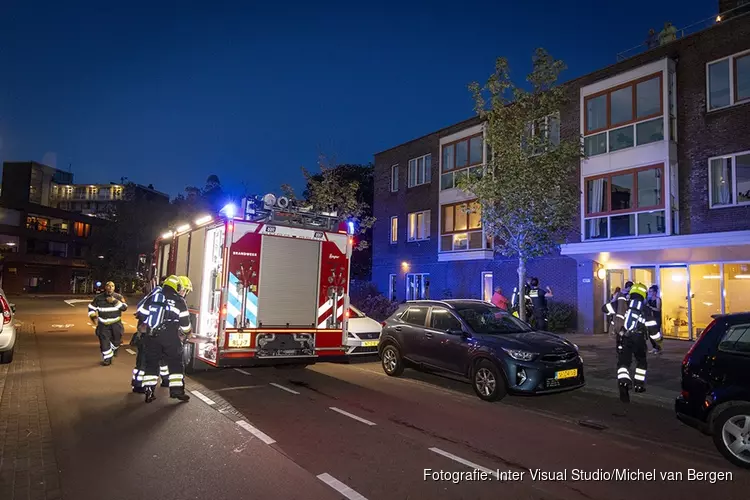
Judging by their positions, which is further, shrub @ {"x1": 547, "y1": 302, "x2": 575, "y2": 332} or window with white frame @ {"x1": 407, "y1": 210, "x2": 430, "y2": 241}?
window with white frame @ {"x1": 407, "y1": 210, "x2": 430, "y2": 241}

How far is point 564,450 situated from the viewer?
222 inches

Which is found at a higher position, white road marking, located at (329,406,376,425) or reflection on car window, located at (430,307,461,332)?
reflection on car window, located at (430,307,461,332)

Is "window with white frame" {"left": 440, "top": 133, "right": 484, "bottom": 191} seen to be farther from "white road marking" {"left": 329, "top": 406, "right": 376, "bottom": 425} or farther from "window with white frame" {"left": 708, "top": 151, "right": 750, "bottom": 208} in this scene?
"white road marking" {"left": 329, "top": 406, "right": 376, "bottom": 425}

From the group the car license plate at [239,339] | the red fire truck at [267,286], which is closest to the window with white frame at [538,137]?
the red fire truck at [267,286]

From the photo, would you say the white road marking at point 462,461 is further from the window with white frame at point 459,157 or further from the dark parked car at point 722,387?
the window with white frame at point 459,157

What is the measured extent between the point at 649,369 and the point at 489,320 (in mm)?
4259

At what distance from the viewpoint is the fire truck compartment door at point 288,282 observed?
345 inches

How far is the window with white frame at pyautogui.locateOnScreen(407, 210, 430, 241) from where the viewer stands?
24872 millimetres

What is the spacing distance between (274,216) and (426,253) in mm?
16175

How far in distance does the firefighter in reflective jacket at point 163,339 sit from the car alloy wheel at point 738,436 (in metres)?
6.81

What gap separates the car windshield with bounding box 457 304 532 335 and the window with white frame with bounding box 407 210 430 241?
15407mm

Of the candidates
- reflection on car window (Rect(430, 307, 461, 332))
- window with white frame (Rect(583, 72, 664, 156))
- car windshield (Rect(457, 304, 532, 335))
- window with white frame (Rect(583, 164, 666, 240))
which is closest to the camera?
car windshield (Rect(457, 304, 532, 335))

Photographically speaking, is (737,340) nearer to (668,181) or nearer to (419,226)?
(668,181)

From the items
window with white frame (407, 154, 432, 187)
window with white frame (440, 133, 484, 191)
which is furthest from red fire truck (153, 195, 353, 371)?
window with white frame (407, 154, 432, 187)
